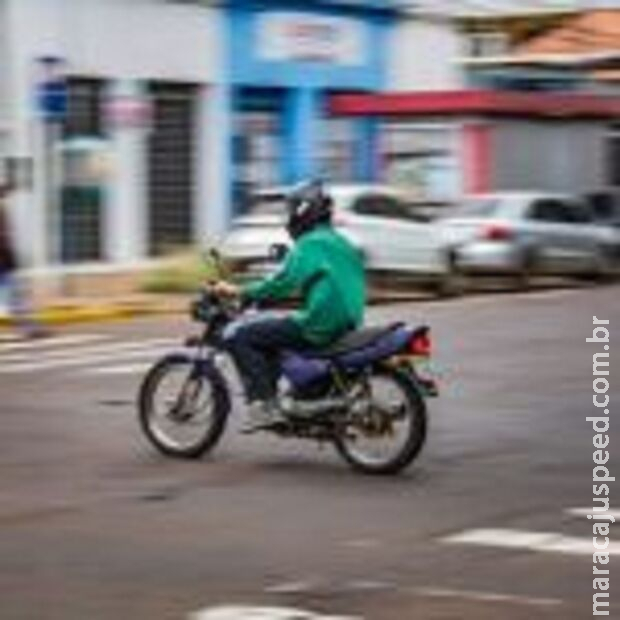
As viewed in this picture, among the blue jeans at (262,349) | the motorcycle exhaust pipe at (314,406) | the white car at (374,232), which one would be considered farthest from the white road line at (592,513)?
the white car at (374,232)

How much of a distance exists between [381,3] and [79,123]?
320 inches

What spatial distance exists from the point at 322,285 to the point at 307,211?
17.3 inches

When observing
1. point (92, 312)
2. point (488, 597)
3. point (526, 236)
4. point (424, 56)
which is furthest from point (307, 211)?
point (424, 56)

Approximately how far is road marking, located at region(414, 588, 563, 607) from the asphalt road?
0.05 ft

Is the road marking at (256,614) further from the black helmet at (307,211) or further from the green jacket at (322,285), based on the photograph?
the black helmet at (307,211)

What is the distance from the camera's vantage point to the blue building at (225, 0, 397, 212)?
34500mm

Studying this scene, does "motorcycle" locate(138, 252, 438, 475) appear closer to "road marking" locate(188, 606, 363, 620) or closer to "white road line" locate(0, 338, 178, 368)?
"road marking" locate(188, 606, 363, 620)

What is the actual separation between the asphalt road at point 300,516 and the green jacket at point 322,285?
0.83 meters

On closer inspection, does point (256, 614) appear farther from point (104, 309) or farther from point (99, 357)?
point (104, 309)

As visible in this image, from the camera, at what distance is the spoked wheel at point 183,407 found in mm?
13164

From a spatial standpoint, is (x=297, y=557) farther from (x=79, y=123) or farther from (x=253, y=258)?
(x=79, y=123)

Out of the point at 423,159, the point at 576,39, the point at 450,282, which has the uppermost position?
the point at 576,39

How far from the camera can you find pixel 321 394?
1272cm

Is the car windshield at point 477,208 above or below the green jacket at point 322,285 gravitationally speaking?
below
